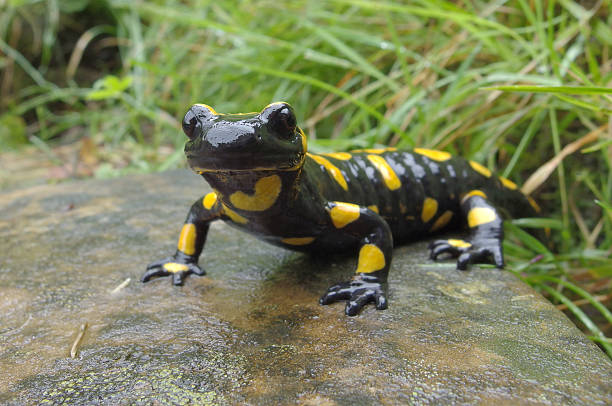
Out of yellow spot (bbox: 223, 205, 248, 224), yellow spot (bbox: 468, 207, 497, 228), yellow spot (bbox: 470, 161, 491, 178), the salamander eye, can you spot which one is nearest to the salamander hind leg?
yellow spot (bbox: 468, 207, 497, 228)

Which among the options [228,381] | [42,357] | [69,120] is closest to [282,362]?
[228,381]

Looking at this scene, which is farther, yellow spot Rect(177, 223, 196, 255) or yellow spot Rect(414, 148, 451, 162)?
yellow spot Rect(414, 148, 451, 162)

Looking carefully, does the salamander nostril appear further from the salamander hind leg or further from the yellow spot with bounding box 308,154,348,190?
the salamander hind leg

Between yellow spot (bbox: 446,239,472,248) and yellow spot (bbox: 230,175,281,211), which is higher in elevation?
yellow spot (bbox: 230,175,281,211)

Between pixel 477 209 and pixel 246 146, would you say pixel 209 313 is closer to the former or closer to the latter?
pixel 246 146

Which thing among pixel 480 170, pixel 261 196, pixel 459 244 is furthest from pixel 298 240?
pixel 480 170

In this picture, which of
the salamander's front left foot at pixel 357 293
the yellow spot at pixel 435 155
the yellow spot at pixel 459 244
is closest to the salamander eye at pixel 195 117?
the salamander's front left foot at pixel 357 293
